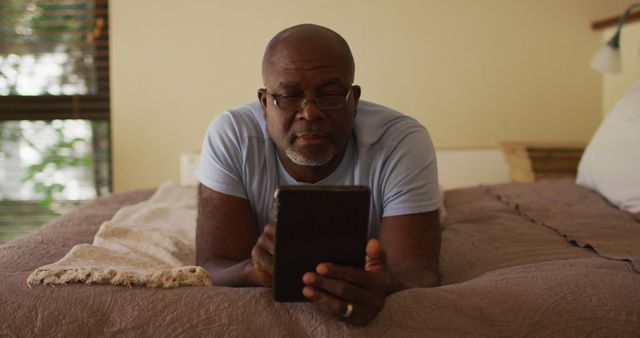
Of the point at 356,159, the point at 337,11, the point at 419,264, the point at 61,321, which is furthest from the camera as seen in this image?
the point at 337,11

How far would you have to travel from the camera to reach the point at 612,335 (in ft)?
3.49

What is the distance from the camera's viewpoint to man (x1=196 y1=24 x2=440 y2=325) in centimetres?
126

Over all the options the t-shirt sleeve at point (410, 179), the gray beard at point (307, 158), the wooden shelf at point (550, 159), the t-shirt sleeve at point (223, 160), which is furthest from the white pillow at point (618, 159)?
the t-shirt sleeve at point (223, 160)

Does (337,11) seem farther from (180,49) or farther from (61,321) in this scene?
(61,321)

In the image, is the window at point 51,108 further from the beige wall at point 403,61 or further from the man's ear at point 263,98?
the man's ear at point 263,98

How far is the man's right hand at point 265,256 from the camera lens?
1032 mm

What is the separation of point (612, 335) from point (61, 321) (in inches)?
32.0

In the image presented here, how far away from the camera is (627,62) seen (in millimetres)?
2863

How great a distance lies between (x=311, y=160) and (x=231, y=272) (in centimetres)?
25

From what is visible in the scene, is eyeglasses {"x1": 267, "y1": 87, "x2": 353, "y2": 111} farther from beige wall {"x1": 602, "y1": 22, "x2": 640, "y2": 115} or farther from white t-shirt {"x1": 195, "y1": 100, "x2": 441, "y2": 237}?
beige wall {"x1": 602, "y1": 22, "x2": 640, "y2": 115}

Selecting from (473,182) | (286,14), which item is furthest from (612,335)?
(286,14)

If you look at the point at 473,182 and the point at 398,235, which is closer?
the point at 398,235

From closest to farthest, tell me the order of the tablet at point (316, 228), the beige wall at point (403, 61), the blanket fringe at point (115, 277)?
the tablet at point (316, 228)
the blanket fringe at point (115, 277)
the beige wall at point (403, 61)

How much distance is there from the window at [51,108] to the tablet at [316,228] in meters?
2.58
